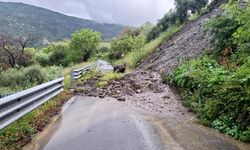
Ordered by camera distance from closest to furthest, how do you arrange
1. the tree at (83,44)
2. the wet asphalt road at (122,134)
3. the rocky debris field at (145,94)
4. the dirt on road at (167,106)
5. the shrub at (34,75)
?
the wet asphalt road at (122,134) < the dirt on road at (167,106) < the rocky debris field at (145,94) < the shrub at (34,75) < the tree at (83,44)

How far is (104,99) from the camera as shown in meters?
11.4

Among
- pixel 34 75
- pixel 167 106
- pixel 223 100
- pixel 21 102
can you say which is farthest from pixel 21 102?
pixel 34 75

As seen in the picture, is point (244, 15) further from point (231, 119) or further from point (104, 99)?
point (104, 99)

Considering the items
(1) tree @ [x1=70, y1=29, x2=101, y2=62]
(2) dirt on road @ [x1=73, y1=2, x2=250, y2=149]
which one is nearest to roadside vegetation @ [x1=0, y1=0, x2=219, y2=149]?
(1) tree @ [x1=70, y1=29, x2=101, y2=62]

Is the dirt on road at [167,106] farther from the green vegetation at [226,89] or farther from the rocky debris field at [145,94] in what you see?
the green vegetation at [226,89]

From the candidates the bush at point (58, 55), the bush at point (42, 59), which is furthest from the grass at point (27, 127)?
the bush at point (58, 55)

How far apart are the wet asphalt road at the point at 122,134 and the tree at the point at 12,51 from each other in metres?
42.2

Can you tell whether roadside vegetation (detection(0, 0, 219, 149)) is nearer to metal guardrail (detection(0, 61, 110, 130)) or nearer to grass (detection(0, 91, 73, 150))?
grass (detection(0, 91, 73, 150))

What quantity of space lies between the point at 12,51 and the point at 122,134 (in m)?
47.9

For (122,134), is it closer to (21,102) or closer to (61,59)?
(21,102)

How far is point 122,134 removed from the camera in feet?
21.4

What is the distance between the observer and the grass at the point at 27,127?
609 cm

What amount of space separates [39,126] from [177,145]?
3284 millimetres

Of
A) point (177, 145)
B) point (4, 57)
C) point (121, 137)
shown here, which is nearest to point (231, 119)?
point (177, 145)
